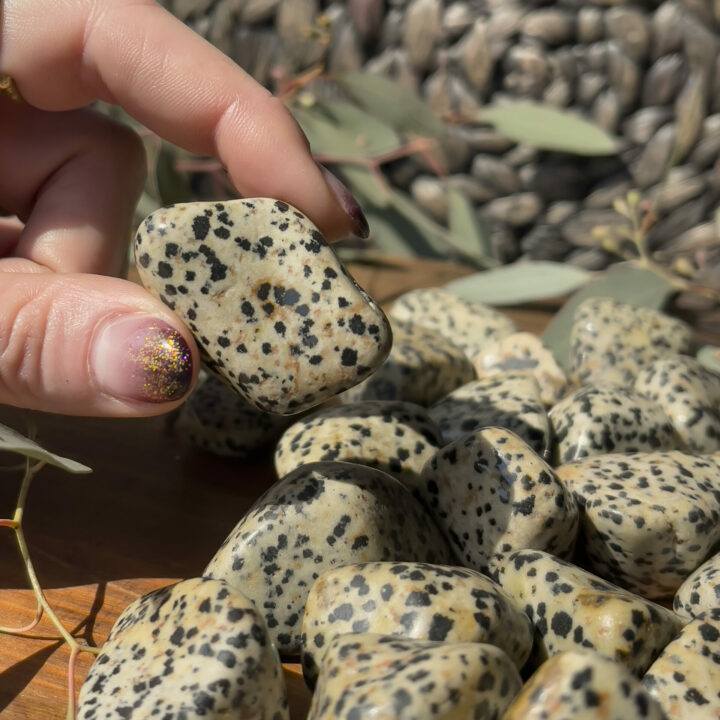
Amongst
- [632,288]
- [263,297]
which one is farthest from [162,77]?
[632,288]

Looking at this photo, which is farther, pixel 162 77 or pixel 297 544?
pixel 162 77

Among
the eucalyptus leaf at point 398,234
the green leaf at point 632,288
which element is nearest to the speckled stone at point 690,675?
the green leaf at point 632,288

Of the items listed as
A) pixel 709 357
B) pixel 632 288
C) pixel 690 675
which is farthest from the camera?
pixel 632 288

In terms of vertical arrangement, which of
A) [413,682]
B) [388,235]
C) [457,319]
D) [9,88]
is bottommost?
[388,235]

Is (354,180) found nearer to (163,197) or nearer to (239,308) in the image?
(163,197)

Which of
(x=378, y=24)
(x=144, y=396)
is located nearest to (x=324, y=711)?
(x=144, y=396)

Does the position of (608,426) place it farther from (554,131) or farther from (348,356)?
(554,131)
